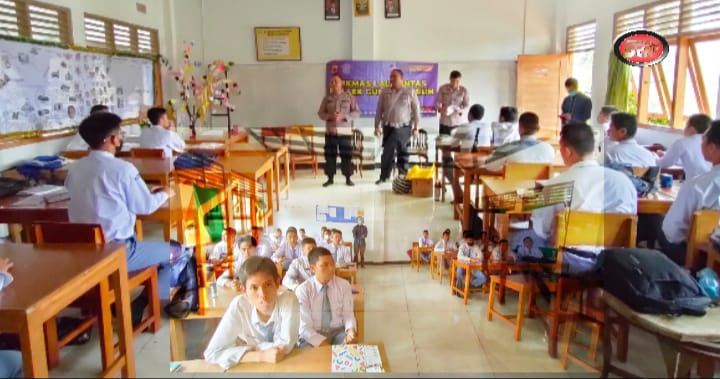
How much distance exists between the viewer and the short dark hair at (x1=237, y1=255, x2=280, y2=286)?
6.11 feet

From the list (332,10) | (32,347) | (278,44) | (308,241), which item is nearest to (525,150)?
(308,241)

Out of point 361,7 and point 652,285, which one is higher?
point 361,7

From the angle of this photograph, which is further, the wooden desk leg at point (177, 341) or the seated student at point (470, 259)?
the seated student at point (470, 259)

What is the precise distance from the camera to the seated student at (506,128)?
14.8 feet

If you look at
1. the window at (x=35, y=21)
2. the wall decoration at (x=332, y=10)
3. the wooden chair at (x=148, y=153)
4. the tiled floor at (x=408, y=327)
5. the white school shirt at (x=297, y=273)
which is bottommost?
the tiled floor at (x=408, y=327)

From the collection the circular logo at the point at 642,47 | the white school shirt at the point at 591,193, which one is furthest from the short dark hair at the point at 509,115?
the white school shirt at the point at 591,193

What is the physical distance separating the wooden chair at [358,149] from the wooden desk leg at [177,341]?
1.36 meters

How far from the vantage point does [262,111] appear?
7.52m

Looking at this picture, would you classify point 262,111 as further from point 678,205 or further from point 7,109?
point 678,205

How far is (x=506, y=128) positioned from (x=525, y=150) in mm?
1137

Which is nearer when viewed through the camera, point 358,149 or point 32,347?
point 32,347

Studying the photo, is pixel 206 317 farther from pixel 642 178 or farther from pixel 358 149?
pixel 642 178

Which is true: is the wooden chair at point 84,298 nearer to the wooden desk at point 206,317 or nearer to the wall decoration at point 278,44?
the wooden desk at point 206,317

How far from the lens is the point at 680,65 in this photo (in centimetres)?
537
